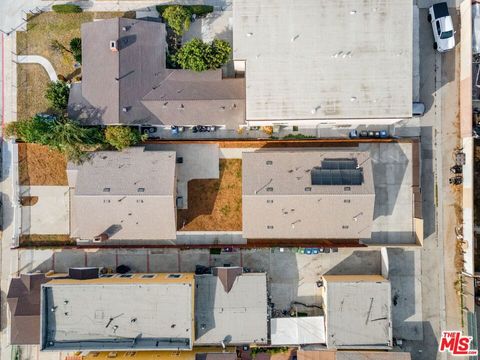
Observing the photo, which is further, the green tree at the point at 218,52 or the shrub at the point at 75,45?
the shrub at the point at 75,45

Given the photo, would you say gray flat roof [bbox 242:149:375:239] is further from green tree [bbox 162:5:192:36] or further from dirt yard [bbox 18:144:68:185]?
dirt yard [bbox 18:144:68:185]

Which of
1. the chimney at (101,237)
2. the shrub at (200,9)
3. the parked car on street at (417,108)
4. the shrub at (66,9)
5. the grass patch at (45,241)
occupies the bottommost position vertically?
the grass patch at (45,241)

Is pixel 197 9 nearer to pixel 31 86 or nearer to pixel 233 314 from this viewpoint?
pixel 31 86

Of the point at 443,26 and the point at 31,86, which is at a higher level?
the point at 443,26

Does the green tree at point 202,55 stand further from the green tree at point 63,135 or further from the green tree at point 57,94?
the green tree at point 57,94

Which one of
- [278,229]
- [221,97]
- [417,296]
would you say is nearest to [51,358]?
[278,229]

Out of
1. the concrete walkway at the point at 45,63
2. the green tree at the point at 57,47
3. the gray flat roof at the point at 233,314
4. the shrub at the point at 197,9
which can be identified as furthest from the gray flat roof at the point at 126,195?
the shrub at the point at 197,9

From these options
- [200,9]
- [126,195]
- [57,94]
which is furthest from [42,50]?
[126,195]
